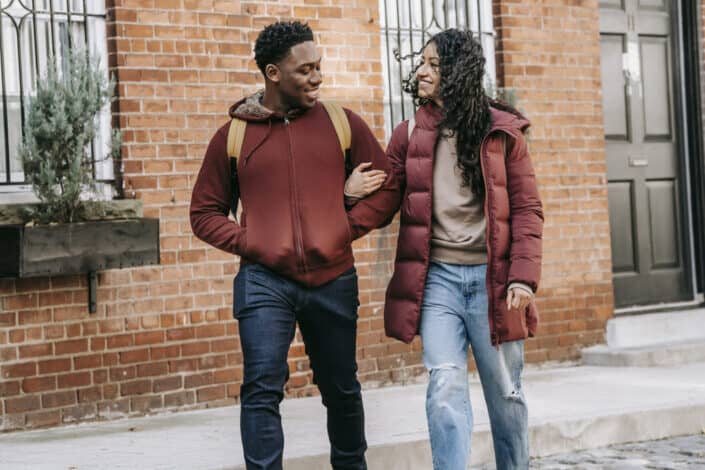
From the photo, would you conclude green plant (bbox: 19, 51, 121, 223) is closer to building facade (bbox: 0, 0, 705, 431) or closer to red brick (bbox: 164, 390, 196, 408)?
building facade (bbox: 0, 0, 705, 431)

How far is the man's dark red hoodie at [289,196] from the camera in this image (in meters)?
5.20

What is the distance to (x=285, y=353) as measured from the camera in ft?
17.3

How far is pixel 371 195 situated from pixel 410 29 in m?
4.34

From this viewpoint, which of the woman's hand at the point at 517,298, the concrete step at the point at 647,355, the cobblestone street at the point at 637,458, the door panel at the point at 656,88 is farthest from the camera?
the door panel at the point at 656,88

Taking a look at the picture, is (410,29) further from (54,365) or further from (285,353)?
(285,353)

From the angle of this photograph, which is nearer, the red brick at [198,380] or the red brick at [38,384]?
the red brick at [38,384]

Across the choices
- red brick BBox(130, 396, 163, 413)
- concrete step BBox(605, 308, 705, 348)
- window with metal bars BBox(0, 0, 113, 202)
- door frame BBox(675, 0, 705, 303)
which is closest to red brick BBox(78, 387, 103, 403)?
red brick BBox(130, 396, 163, 413)

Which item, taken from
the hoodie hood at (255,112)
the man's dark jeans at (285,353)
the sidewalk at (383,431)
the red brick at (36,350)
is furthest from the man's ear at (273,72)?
the red brick at (36,350)

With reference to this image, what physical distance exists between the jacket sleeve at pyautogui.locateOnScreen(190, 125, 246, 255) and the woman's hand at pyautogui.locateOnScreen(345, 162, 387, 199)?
458 millimetres

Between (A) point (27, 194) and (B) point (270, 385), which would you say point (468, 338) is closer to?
(B) point (270, 385)

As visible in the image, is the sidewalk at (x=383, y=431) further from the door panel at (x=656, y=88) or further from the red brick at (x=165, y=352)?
the door panel at (x=656, y=88)

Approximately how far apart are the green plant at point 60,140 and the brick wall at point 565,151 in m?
3.43

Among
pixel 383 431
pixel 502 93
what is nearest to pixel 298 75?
pixel 383 431

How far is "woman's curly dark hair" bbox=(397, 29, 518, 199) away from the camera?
5.33 m
